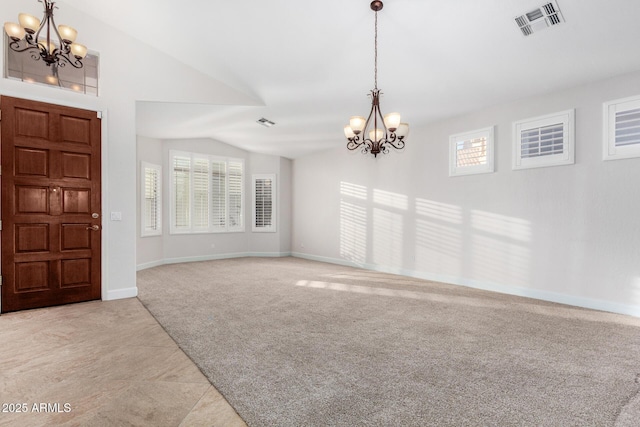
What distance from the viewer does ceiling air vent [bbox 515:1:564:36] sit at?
3.02m

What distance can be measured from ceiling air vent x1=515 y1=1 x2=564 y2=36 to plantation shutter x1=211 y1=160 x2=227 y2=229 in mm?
7019

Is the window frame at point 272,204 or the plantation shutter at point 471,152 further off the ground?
the plantation shutter at point 471,152

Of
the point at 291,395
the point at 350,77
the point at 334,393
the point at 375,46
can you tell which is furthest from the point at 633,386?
the point at 350,77

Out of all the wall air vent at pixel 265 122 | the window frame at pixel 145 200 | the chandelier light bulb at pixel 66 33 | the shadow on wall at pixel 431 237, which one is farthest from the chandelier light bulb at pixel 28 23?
the shadow on wall at pixel 431 237

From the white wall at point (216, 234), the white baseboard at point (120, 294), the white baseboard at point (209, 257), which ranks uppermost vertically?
the white wall at point (216, 234)

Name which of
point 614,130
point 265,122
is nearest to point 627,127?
point 614,130

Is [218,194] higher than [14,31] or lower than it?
lower

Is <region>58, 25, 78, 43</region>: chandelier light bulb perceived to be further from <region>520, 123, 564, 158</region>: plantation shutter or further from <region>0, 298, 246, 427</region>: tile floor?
<region>520, 123, 564, 158</region>: plantation shutter

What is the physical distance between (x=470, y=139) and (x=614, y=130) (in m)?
1.84

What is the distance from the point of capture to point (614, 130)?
398 centimetres

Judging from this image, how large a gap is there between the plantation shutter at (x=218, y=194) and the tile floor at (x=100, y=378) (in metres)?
4.98

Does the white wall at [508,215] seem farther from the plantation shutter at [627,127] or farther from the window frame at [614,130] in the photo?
the plantation shutter at [627,127]

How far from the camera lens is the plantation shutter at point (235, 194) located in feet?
28.7

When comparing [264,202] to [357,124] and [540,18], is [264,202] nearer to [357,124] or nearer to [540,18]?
[357,124]
